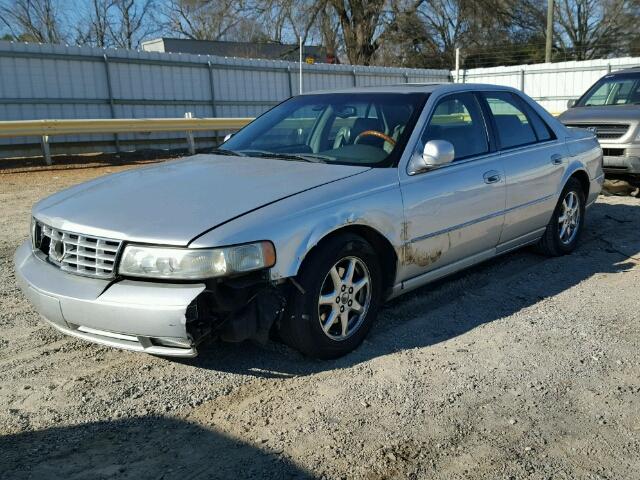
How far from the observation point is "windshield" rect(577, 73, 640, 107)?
31.3ft

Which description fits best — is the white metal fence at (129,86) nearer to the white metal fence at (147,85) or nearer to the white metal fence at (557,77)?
the white metal fence at (147,85)

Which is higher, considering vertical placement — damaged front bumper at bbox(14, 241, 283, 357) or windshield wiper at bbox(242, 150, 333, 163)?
windshield wiper at bbox(242, 150, 333, 163)

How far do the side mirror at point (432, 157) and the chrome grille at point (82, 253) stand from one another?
1952 mm

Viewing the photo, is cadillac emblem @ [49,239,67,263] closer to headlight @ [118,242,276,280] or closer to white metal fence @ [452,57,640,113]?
headlight @ [118,242,276,280]

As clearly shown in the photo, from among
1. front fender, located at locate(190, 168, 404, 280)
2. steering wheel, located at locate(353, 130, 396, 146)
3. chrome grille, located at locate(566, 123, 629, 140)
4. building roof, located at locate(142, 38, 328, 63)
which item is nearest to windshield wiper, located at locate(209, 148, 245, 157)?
steering wheel, located at locate(353, 130, 396, 146)

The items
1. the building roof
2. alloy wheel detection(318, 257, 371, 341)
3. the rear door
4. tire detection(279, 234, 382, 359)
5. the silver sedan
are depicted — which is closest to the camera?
the silver sedan

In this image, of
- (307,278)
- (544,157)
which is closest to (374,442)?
(307,278)

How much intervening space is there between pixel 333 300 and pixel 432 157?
3.88 feet

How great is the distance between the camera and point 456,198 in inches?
172

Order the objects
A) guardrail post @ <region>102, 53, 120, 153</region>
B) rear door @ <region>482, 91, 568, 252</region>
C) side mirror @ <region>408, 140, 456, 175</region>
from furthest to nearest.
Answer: guardrail post @ <region>102, 53, 120, 153</region>, rear door @ <region>482, 91, 568, 252</region>, side mirror @ <region>408, 140, 456, 175</region>

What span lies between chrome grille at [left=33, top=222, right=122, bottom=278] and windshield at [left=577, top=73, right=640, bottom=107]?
28.6 feet

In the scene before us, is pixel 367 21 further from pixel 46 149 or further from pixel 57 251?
pixel 57 251

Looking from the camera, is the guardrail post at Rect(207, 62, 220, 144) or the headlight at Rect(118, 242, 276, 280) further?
the guardrail post at Rect(207, 62, 220, 144)

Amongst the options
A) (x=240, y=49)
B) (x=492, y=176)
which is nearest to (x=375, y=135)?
(x=492, y=176)
